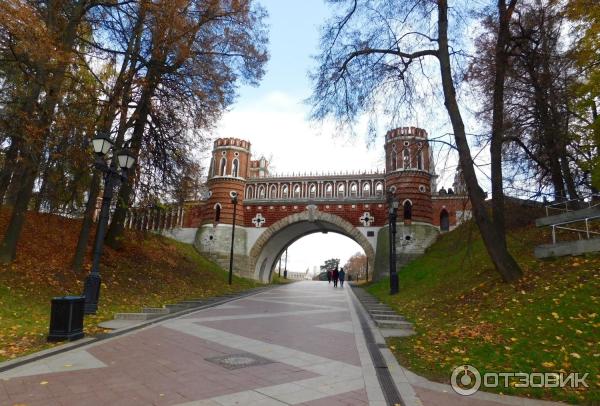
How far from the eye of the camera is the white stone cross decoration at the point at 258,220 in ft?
106

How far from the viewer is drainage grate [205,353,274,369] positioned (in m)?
5.39

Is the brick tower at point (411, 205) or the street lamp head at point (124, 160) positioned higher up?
the brick tower at point (411, 205)

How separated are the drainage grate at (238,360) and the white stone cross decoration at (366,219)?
24.7 metres

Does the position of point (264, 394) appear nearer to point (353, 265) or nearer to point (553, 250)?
point (553, 250)

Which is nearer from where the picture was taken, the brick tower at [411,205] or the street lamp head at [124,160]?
the street lamp head at [124,160]

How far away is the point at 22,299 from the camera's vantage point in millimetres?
9250

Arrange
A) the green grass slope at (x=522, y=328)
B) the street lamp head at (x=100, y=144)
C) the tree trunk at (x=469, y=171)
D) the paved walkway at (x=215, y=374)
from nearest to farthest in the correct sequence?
the paved walkway at (x=215, y=374)
the green grass slope at (x=522, y=328)
the street lamp head at (x=100, y=144)
the tree trunk at (x=469, y=171)

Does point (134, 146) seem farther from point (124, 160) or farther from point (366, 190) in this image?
point (366, 190)

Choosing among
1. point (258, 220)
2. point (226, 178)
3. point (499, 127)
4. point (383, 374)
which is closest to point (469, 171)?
point (499, 127)

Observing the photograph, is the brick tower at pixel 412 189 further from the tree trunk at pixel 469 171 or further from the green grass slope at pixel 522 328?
the tree trunk at pixel 469 171

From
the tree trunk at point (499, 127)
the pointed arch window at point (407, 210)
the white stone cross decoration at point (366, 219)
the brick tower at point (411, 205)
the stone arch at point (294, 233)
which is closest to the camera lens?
the tree trunk at point (499, 127)

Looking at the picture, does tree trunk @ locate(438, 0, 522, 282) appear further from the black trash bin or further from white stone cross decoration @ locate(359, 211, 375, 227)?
white stone cross decoration @ locate(359, 211, 375, 227)

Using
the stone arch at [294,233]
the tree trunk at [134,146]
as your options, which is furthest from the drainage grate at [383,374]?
the stone arch at [294,233]

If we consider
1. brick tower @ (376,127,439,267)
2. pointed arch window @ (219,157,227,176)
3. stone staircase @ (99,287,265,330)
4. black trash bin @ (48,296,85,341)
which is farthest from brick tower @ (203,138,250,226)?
black trash bin @ (48,296,85,341)
